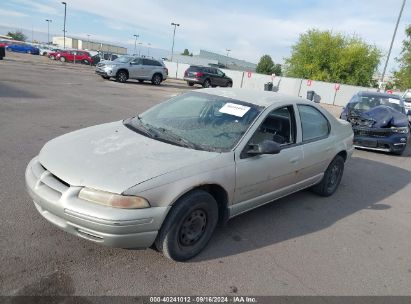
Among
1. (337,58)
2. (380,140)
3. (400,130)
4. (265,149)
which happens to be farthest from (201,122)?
(337,58)

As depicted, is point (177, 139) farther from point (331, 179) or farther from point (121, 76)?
point (121, 76)

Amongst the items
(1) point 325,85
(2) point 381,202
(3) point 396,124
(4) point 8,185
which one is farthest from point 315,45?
(4) point 8,185

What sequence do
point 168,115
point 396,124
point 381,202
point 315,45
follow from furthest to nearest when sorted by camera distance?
point 315,45 → point 396,124 → point 381,202 → point 168,115

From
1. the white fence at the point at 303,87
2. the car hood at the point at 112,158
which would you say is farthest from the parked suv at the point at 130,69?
the car hood at the point at 112,158

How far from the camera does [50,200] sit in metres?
2.90

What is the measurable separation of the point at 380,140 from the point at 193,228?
7287 mm

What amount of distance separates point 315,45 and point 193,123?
136 feet

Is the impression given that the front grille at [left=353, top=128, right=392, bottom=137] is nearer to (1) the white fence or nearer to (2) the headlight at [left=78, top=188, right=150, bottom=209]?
(2) the headlight at [left=78, top=188, right=150, bottom=209]

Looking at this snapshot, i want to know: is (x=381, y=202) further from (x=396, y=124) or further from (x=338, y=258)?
(x=396, y=124)

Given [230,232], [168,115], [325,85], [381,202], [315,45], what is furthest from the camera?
[315,45]

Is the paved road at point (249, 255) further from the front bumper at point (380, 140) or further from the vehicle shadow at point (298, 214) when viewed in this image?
the front bumper at point (380, 140)

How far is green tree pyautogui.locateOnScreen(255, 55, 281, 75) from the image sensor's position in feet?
253

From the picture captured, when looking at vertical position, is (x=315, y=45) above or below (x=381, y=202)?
above

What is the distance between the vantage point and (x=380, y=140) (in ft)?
29.3
